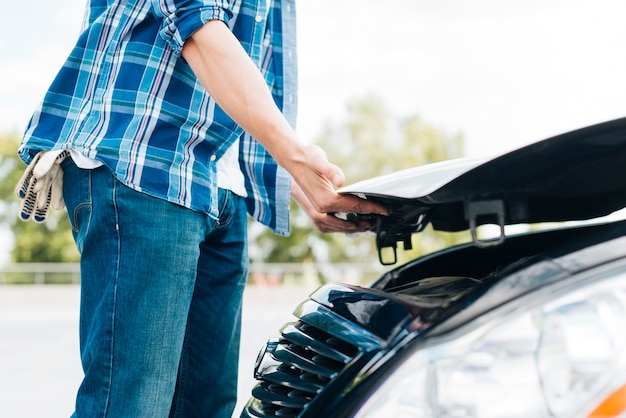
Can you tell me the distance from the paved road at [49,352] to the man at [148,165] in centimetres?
318

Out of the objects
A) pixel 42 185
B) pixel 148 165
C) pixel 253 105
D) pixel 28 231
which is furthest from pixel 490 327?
pixel 28 231

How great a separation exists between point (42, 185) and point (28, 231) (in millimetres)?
44430

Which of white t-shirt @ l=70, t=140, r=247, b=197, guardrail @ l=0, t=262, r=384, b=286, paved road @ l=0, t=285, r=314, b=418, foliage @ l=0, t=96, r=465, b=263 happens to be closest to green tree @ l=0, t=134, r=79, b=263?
foliage @ l=0, t=96, r=465, b=263

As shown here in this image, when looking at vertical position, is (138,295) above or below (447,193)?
below

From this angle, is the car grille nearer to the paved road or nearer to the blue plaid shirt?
the blue plaid shirt

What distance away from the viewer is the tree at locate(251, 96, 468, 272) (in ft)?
123

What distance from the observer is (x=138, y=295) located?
1.41m

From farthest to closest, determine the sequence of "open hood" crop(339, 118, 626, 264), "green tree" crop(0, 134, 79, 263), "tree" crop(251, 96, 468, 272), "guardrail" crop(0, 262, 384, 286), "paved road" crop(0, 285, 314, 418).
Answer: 1. "green tree" crop(0, 134, 79, 263)
2. "tree" crop(251, 96, 468, 272)
3. "guardrail" crop(0, 262, 384, 286)
4. "paved road" crop(0, 285, 314, 418)
5. "open hood" crop(339, 118, 626, 264)

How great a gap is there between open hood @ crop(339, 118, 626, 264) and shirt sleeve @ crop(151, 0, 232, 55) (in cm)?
46

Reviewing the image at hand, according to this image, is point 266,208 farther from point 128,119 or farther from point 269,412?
point 269,412

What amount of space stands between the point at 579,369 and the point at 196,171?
950 mm

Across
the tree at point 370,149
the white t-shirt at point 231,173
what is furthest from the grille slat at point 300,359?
the tree at point 370,149

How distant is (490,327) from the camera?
0.95m

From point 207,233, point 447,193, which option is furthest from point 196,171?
point 447,193
